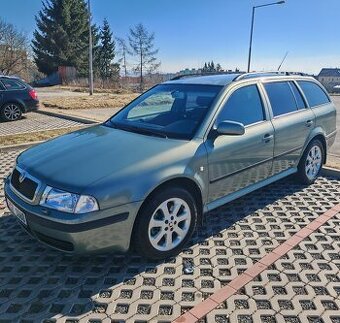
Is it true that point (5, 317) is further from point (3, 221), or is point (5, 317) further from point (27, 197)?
point (3, 221)

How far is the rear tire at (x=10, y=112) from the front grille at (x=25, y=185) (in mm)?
8488

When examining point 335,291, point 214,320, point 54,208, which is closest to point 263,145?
point 335,291

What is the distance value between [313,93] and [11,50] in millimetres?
46874

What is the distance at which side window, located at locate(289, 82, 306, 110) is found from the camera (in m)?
4.91

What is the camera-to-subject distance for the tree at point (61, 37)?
41.8 metres

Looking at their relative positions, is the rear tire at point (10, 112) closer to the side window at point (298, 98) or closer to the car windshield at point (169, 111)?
the car windshield at point (169, 111)

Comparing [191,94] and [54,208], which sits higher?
[191,94]

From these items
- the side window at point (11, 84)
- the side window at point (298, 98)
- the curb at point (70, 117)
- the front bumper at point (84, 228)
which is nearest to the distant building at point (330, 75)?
the curb at point (70, 117)

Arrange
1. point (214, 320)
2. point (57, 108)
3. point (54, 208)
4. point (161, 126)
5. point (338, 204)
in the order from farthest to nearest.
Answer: point (57, 108) → point (338, 204) → point (161, 126) → point (54, 208) → point (214, 320)

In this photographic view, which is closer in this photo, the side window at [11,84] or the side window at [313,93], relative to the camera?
the side window at [313,93]

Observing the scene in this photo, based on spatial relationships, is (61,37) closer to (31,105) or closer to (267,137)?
(31,105)

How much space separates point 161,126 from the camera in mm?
3732

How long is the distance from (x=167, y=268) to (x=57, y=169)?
4.44ft

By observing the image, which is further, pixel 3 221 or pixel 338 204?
pixel 338 204
